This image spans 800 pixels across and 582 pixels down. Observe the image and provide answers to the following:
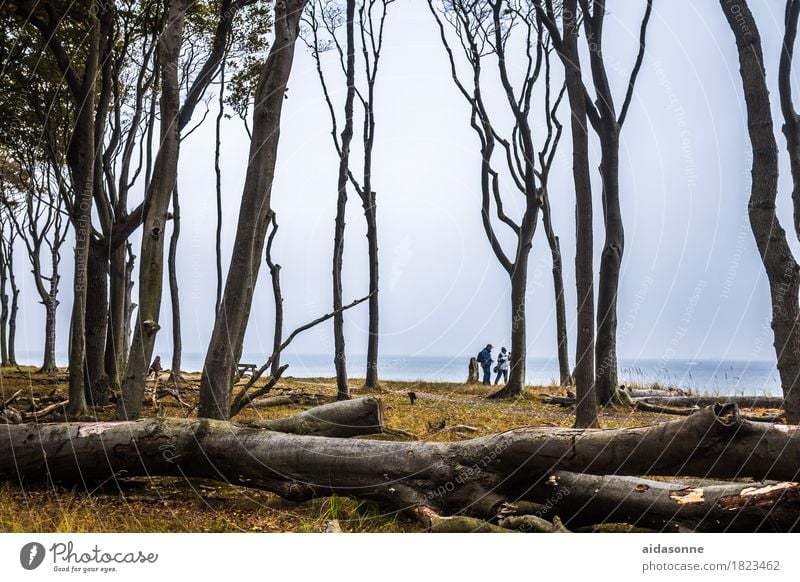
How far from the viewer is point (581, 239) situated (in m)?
7.71

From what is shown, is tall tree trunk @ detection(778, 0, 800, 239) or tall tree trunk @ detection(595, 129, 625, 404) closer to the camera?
tall tree trunk @ detection(778, 0, 800, 239)

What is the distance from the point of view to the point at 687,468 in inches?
165

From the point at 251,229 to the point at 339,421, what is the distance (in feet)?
7.00

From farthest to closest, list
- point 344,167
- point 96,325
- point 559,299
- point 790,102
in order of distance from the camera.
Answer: point 559,299 < point 344,167 < point 96,325 < point 790,102

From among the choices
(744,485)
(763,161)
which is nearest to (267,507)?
(744,485)

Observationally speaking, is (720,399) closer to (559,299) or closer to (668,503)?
(559,299)

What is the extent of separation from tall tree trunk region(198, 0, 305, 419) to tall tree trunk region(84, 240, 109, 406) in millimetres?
4612

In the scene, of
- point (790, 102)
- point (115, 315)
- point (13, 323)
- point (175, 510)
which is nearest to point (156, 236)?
point (175, 510)

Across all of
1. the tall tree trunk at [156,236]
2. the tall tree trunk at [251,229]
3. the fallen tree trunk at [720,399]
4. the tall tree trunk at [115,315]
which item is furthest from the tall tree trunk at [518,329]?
the tall tree trunk at [156,236]

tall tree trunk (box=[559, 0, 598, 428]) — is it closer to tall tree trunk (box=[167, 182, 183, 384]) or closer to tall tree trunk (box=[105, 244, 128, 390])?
tall tree trunk (box=[105, 244, 128, 390])

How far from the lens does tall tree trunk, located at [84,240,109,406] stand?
10703mm

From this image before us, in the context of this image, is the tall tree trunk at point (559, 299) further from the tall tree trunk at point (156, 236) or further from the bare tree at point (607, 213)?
the tall tree trunk at point (156, 236)

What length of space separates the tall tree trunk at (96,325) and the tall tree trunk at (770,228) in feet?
31.1

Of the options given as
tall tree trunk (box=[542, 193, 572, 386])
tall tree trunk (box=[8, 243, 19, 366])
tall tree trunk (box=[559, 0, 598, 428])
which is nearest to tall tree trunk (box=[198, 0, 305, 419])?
tall tree trunk (box=[559, 0, 598, 428])
